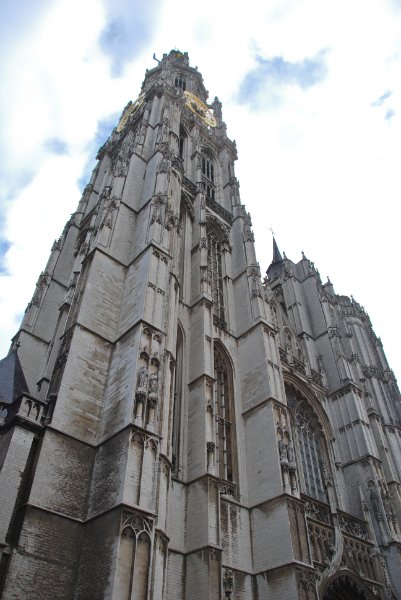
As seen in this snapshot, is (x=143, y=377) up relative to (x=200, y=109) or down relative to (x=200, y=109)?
down

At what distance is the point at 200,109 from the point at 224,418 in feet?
76.0

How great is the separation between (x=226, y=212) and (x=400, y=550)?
15679mm

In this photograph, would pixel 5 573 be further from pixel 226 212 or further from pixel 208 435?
pixel 226 212

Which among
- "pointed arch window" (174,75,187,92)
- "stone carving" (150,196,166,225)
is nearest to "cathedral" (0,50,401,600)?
"stone carving" (150,196,166,225)

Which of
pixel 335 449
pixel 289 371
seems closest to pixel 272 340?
pixel 289 371

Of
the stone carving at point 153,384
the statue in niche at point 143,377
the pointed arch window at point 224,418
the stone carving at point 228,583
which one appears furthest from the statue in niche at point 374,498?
the statue in niche at point 143,377

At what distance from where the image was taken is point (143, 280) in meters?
14.1

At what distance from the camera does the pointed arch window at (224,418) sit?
14.8 meters

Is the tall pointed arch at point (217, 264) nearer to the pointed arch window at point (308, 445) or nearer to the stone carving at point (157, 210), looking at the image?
the stone carving at point (157, 210)

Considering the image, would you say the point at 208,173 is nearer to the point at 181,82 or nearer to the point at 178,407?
the point at 181,82

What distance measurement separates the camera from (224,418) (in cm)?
1593

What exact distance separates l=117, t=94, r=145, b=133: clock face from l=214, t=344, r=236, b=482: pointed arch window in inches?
714

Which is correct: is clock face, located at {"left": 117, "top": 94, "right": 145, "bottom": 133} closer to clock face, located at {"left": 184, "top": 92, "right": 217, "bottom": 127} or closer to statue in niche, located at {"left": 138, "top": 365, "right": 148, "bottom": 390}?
clock face, located at {"left": 184, "top": 92, "right": 217, "bottom": 127}

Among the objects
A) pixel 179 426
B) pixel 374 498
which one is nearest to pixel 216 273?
pixel 179 426
